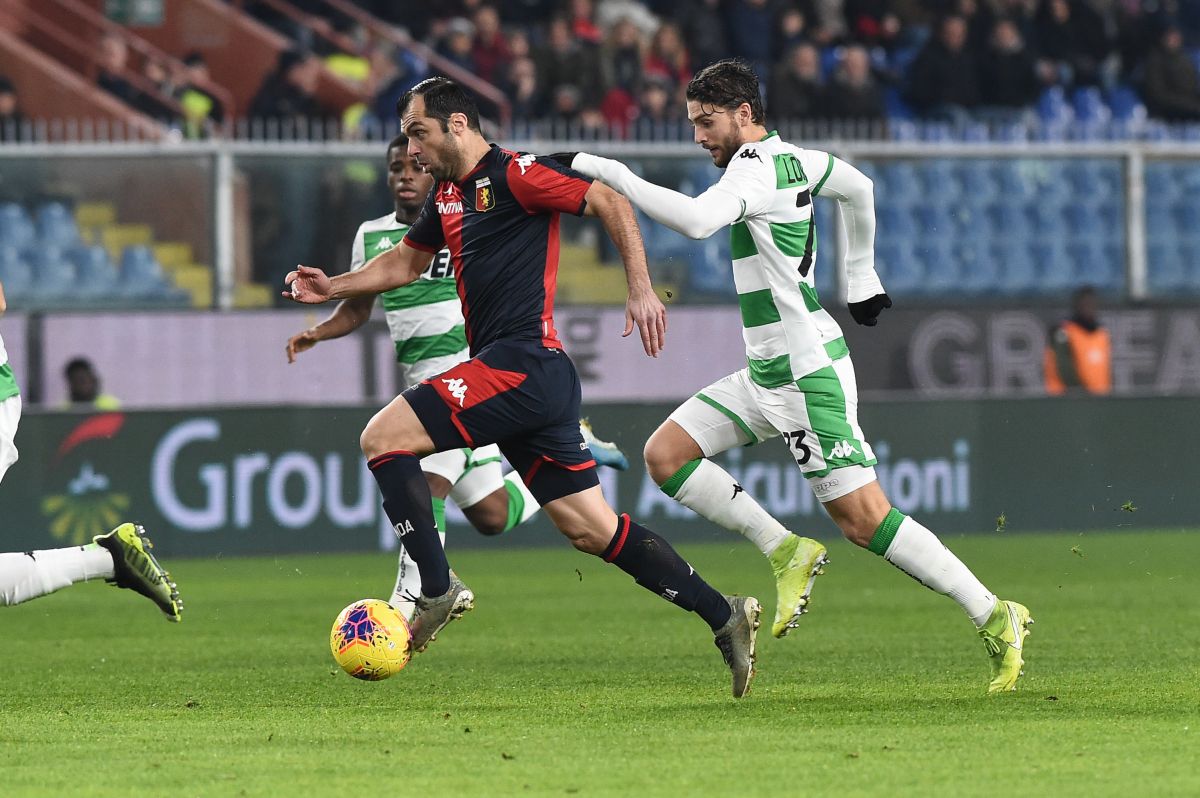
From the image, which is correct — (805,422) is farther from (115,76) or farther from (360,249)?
(115,76)

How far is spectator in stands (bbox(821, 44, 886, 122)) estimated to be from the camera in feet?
60.6

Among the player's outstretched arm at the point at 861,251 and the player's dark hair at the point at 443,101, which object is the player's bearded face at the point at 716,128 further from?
the player's dark hair at the point at 443,101

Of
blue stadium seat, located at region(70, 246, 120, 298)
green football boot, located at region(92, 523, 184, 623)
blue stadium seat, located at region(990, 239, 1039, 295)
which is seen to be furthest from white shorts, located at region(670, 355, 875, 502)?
blue stadium seat, located at region(990, 239, 1039, 295)

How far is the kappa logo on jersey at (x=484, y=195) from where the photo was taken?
280 inches

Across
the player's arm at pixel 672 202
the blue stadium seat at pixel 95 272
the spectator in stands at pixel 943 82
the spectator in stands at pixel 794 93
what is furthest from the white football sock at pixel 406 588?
the spectator in stands at pixel 943 82

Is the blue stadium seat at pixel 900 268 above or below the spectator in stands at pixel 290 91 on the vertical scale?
below

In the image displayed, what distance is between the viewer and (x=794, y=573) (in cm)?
771

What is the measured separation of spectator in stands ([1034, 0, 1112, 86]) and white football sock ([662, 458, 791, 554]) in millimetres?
14204

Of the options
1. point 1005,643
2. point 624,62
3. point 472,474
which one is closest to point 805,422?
point 1005,643

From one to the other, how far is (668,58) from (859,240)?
12185 millimetres

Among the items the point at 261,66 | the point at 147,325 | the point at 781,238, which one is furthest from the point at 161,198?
the point at 781,238

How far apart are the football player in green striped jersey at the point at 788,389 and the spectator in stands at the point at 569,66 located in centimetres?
1117

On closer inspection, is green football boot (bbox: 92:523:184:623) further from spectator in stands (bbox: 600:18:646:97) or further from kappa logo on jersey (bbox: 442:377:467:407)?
spectator in stands (bbox: 600:18:646:97)

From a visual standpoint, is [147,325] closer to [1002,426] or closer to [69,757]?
[1002,426]
